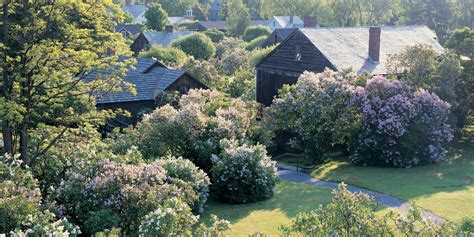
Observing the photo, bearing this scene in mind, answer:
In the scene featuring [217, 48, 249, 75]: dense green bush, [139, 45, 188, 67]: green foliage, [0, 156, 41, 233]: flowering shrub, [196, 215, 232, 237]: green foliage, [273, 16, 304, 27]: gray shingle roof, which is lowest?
[217, 48, 249, 75]: dense green bush

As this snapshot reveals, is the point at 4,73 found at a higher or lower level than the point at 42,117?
higher

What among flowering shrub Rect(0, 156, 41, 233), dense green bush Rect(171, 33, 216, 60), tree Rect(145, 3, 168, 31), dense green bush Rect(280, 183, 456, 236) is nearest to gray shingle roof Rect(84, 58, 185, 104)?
flowering shrub Rect(0, 156, 41, 233)

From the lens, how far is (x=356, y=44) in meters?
35.8

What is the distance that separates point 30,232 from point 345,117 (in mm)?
18268

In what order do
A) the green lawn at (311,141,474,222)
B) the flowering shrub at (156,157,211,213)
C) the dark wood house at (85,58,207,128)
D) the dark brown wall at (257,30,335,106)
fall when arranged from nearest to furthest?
the flowering shrub at (156,157,211,213), the green lawn at (311,141,474,222), the dark wood house at (85,58,207,128), the dark brown wall at (257,30,335,106)

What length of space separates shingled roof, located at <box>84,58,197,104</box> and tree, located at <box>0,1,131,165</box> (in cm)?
1176

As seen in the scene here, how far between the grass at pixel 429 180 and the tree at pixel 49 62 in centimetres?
1177

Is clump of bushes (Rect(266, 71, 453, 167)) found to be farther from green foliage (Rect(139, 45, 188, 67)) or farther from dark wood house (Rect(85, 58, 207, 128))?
green foliage (Rect(139, 45, 188, 67))

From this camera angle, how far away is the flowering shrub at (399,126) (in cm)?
2664

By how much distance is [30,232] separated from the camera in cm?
1160

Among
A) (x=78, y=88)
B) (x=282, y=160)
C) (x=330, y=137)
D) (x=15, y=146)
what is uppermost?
(x=78, y=88)

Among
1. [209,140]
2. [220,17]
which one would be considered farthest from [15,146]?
[220,17]

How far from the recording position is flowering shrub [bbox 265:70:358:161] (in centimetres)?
2684

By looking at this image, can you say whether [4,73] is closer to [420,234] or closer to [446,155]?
[420,234]
